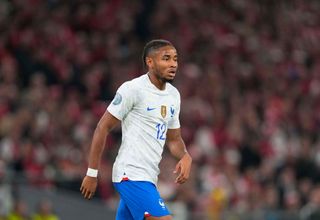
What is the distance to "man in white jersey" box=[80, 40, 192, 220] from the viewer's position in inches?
318

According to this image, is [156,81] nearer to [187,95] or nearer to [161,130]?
[161,130]

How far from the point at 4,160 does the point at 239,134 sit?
4.48 m

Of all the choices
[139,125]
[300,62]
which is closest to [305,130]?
[300,62]

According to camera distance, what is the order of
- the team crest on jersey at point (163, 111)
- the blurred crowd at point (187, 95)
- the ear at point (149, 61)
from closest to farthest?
1. the ear at point (149, 61)
2. the team crest on jersey at point (163, 111)
3. the blurred crowd at point (187, 95)

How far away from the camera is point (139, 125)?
819 cm

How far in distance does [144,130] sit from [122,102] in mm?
316

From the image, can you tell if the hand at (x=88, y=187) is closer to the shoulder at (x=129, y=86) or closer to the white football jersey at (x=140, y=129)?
the white football jersey at (x=140, y=129)

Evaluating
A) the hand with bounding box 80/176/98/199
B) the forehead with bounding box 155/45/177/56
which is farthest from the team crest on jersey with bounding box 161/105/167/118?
the hand with bounding box 80/176/98/199

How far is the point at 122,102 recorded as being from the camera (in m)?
8.05

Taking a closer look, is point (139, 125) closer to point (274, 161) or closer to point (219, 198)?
point (219, 198)

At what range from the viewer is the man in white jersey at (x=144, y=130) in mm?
8070

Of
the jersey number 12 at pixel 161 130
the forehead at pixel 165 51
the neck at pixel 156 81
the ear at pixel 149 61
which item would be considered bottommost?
the jersey number 12 at pixel 161 130

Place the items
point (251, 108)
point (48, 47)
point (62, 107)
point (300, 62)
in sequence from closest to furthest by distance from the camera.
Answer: point (62, 107) → point (48, 47) → point (251, 108) → point (300, 62)

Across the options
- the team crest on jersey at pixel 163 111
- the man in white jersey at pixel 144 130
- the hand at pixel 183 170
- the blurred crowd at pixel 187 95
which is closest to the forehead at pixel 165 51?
the man in white jersey at pixel 144 130
